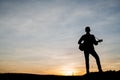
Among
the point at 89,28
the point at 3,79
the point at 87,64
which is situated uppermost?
the point at 89,28

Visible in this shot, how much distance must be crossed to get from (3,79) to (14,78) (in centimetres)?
58

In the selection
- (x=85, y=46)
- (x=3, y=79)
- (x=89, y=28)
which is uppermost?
(x=89, y=28)

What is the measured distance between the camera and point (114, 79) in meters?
9.92

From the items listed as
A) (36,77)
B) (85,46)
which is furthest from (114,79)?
(36,77)

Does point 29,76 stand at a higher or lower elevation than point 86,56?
lower

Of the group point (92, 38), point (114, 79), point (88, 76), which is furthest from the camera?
point (92, 38)

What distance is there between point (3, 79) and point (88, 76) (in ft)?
14.7

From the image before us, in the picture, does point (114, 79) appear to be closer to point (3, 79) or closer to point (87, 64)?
point (87, 64)

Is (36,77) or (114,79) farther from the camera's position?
(36,77)

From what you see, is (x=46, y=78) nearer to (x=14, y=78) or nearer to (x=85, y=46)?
(x=14, y=78)

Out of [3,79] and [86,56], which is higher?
[86,56]

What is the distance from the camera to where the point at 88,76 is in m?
11.1

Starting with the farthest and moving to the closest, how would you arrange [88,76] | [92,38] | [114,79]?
[92,38], [88,76], [114,79]

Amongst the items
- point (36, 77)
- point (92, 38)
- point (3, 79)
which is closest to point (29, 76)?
point (36, 77)
